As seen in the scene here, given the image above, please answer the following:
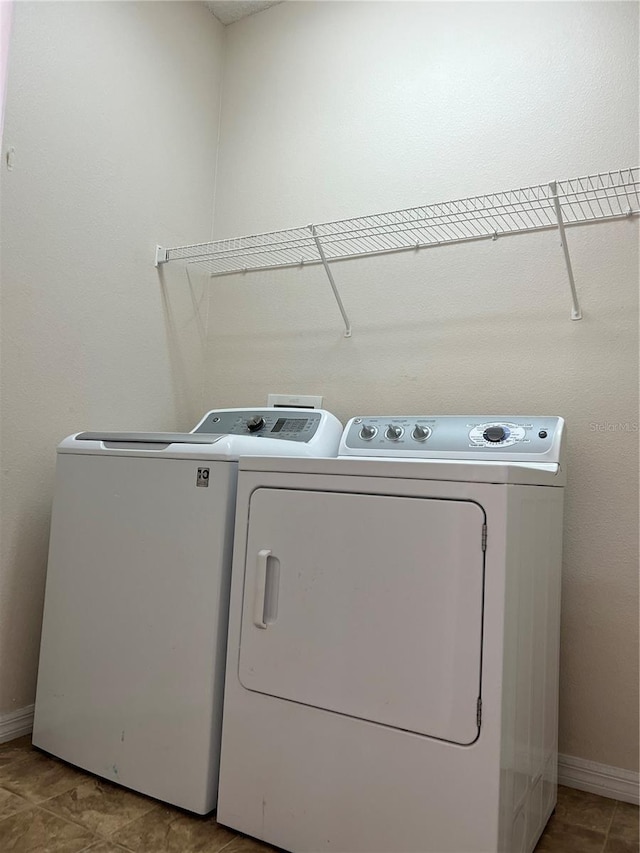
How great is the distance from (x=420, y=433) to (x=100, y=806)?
1293 mm

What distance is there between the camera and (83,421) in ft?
6.96

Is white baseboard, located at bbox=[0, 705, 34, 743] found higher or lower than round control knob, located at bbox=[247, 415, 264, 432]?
lower

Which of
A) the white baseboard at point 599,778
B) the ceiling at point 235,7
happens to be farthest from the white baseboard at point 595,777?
the ceiling at point 235,7

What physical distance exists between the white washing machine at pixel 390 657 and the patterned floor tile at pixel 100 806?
24cm

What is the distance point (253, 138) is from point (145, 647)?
81.1 inches

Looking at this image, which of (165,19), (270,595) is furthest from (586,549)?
(165,19)

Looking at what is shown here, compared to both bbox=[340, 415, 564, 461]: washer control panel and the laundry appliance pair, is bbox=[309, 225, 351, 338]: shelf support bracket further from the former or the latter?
the laundry appliance pair

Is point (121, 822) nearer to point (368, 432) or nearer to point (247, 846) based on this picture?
point (247, 846)

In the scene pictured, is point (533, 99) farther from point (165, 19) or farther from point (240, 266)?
point (165, 19)

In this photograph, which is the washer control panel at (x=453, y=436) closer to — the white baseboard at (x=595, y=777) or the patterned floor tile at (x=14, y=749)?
the white baseboard at (x=595, y=777)

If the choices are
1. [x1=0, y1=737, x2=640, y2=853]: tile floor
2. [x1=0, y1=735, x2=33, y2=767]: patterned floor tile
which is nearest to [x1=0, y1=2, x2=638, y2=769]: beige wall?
[x1=0, y1=735, x2=33, y2=767]: patterned floor tile

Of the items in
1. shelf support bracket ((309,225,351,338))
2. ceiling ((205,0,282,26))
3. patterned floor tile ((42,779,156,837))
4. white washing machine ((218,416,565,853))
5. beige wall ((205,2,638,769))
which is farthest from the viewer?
ceiling ((205,0,282,26))

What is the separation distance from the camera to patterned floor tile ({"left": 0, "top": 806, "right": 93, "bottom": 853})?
1.38 meters

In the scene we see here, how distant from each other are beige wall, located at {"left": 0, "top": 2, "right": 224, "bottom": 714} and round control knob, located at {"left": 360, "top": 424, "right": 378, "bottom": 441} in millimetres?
861
